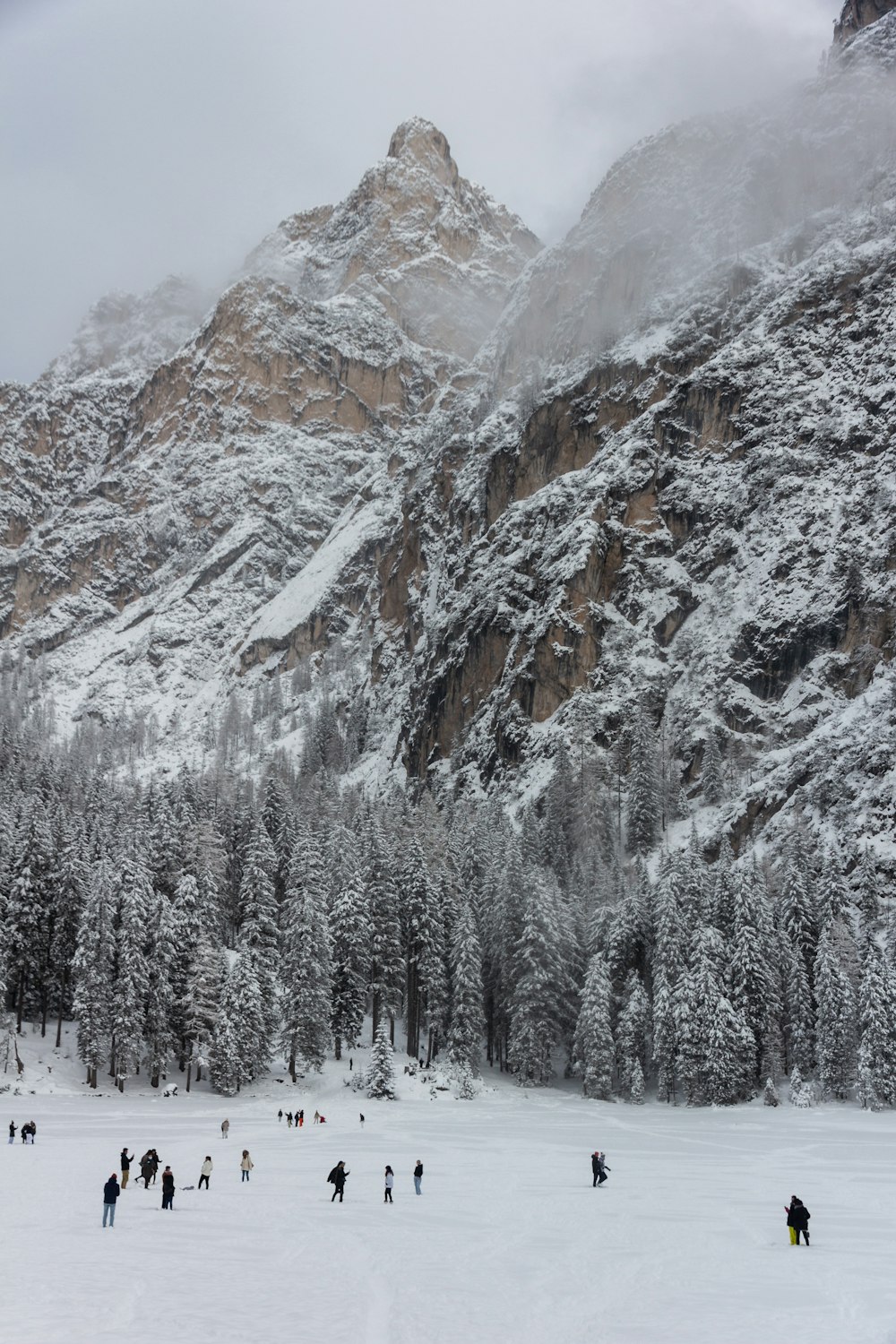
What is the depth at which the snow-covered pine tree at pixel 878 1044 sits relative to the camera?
57.8 meters

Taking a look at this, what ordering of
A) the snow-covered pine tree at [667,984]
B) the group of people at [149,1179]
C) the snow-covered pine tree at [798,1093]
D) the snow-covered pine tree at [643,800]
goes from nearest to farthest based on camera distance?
1. the group of people at [149,1179]
2. the snow-covered pine tree at [798,1093]
3. the snow-covered pine tree at [667,984]
4. the snow-covered pine tree at [643,800]

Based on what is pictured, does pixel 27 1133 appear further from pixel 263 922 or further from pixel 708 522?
pixel 708 522

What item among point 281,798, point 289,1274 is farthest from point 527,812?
point 289,1274

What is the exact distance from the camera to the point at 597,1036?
65.9 metres

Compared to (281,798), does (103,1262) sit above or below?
below

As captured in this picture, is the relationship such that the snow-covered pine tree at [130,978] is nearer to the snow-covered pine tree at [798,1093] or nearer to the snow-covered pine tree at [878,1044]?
the snow-covered pine tree at [798,1093]

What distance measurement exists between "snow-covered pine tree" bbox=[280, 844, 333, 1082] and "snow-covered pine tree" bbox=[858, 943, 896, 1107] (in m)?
30.8

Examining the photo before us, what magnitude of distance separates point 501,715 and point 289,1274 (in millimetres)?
119577

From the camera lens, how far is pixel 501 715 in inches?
5536

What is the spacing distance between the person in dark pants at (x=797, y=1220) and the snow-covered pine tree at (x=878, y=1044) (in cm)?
3658

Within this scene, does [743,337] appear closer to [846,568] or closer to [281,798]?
[846,568]

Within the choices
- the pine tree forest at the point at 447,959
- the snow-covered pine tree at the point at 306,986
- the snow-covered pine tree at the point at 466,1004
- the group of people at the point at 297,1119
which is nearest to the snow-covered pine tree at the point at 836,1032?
the pine tree forest at the point at 447,959

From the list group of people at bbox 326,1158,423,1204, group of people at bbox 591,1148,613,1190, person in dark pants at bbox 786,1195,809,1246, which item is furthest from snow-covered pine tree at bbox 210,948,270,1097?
person in dark pants at bbox 786,1195,809,1246

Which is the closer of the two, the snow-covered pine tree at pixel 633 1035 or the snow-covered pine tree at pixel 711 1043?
the snow-covered pine tree at pixel 711 1043
